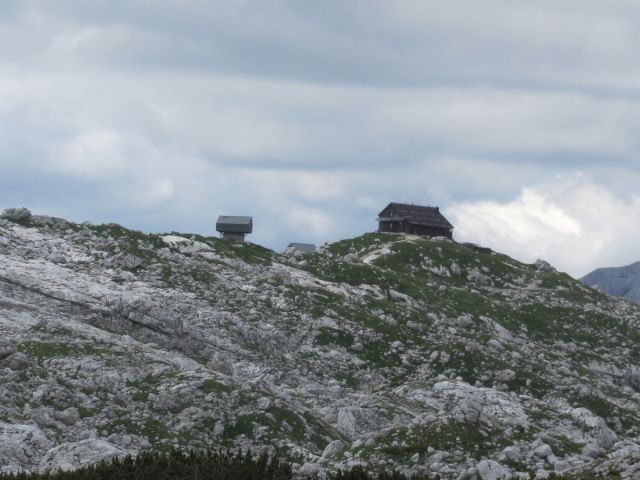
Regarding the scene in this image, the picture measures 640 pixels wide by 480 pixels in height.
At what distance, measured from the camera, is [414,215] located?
135 metres

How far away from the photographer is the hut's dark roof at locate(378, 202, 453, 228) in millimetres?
133875

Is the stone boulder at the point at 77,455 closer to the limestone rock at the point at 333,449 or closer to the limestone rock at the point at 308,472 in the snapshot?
the limestone rock at the point at 308,472

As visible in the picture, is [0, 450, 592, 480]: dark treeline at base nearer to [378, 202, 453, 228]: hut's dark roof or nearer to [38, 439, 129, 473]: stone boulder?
[38, 439, 129, 473]: stone boulder

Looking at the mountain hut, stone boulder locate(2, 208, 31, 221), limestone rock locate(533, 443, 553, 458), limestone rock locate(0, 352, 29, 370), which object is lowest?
limestone rock locate(533, 443, 553, 458)

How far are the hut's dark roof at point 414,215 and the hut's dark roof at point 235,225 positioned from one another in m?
33.8

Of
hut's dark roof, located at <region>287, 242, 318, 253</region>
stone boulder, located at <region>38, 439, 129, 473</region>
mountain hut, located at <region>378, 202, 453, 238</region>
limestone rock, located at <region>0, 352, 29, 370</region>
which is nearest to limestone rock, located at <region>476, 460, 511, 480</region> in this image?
stone boulder, located at <region>38, 439, 129, 473</region>

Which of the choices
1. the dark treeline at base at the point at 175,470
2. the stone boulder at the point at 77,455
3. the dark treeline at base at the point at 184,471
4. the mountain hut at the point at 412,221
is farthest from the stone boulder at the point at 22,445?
the mountain hut at the point at 412,221

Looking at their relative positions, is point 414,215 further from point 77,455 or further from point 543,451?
point 77,455

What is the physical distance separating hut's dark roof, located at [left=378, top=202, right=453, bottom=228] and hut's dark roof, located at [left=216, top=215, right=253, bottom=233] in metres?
33.8

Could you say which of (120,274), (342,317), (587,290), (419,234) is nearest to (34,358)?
(120,274)

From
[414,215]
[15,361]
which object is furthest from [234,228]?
[15,361]

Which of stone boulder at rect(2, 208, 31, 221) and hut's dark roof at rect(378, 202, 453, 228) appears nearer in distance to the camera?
stone boulder at rect(2, 208, 31, 221)

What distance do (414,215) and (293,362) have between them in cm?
7612

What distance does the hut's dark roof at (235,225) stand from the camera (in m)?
103
